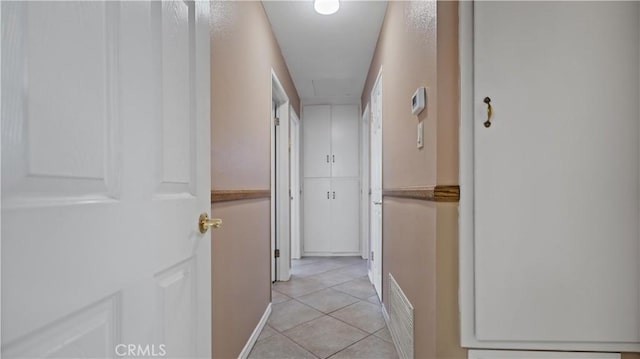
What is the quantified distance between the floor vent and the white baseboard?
888mm

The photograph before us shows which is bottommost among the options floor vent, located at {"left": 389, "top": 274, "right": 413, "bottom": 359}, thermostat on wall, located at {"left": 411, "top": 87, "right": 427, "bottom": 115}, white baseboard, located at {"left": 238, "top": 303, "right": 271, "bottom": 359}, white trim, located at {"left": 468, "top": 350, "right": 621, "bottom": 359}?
white baseboard, located at {"left": 238, "top": 303, "right": 271, "bottom": 359}

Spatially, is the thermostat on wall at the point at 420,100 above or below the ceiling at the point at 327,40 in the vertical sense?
below

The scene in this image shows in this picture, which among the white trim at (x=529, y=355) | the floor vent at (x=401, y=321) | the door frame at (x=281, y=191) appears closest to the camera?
the white trim at (x=529, y=355)

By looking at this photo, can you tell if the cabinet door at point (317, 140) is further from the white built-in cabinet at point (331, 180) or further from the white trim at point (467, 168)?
the white trim at point (467, 168)

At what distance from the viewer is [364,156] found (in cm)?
409

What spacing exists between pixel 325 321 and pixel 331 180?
240 centimetres

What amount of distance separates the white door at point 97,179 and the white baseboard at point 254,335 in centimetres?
98

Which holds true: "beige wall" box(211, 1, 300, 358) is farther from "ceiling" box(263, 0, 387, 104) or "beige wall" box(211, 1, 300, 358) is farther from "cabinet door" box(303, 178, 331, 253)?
"cabinet door" box(303, 178, 331, 253)

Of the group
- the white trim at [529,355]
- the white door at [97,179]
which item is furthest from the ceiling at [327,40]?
the white trim at [529,355]

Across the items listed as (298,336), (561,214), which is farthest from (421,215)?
(298,336)

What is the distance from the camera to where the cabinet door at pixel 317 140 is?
14.6 feet

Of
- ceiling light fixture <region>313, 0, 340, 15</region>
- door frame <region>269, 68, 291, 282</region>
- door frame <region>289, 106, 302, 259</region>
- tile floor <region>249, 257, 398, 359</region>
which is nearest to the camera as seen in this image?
tile floor <region>249, 257, 398, 359</region>
